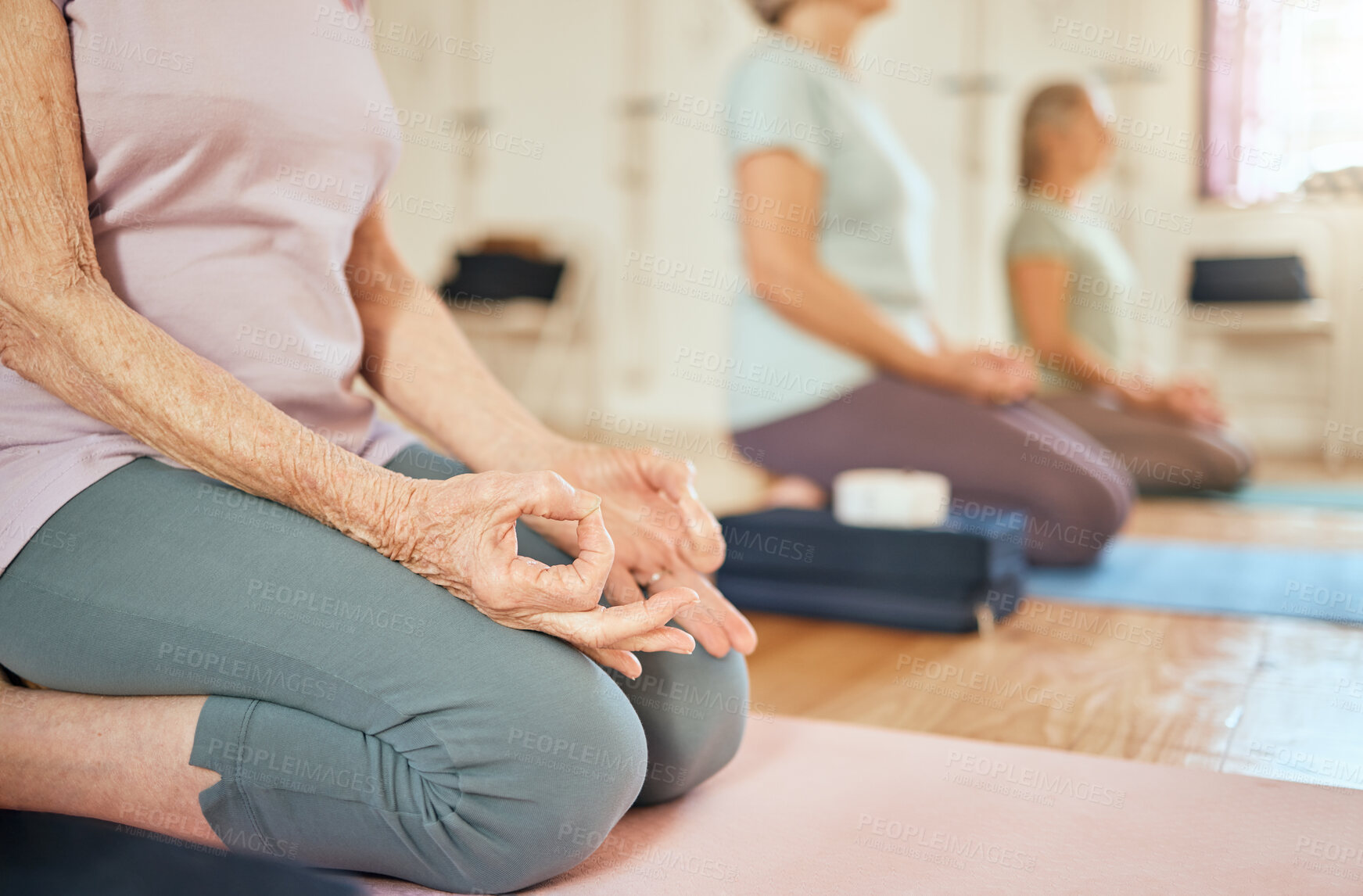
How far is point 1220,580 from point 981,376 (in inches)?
22.1

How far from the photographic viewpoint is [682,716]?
966 mm

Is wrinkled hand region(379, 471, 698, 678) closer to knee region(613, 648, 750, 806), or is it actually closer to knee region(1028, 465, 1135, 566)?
knee region(613, 648, 750, 806)

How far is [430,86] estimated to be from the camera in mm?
5637

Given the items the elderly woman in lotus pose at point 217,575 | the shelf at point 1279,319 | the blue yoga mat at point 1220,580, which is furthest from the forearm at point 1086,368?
the elderly woman in lotus pose at point 217,575

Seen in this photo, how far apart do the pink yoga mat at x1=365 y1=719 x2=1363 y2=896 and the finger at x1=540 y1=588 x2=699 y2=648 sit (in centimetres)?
19

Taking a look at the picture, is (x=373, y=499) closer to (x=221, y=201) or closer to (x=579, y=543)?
(x=579, y=543)

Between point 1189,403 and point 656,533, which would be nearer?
point 656,533

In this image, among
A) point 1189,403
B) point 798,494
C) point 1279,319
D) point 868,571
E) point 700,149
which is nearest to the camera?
point 868,571

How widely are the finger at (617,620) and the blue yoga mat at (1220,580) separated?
1.31 meters

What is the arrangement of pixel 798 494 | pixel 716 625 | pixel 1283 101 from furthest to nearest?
pixel 1283 101 → pixel 798 494 → pixel 716 625

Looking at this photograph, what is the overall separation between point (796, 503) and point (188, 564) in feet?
4.79

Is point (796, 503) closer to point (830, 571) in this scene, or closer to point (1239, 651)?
point (830, 571)

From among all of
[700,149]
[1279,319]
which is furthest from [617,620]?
[700,149]

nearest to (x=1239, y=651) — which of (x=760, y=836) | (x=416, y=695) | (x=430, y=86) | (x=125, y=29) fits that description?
(x=760, y=836)
